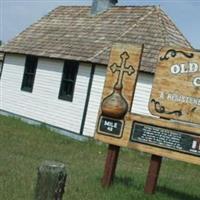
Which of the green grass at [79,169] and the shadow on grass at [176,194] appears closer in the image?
the green grass at [79,169]

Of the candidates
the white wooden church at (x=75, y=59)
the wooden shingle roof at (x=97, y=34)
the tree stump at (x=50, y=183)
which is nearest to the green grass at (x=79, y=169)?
the white wooden church at (x=75, y=59)

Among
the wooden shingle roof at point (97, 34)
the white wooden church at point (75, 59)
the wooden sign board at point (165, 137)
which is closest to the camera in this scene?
the wooden sign board at point (165, 137)

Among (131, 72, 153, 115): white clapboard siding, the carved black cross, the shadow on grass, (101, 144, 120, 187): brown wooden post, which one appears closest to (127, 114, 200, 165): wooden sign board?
(101, 144, 120, 187): brown wooden post

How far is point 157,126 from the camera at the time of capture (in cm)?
948

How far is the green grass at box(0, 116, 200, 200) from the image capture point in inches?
364

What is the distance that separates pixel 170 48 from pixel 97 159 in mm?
5842

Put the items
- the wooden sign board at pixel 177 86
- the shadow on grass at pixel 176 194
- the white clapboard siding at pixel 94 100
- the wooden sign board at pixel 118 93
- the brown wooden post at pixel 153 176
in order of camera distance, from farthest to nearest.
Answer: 1. the white clapboard siding at pixel 94 100
2. the shadow on grass at pixel 176 194
3. the wooden sign board at pixel 118 93
4. the brown wooden post at pixel 153 176
5. the wooden sign board at pixel 177 86

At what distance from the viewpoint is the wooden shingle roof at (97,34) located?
798 inches

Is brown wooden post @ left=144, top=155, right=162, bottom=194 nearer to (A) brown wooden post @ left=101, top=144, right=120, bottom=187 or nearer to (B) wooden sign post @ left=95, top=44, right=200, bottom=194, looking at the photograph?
(B) wooden sign post @ left=95, top=44, right=200, bottom=194

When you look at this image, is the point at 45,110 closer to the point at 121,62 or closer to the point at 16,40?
the point at 16,40

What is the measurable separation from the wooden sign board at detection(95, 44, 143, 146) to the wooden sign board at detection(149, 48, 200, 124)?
0.46 metres

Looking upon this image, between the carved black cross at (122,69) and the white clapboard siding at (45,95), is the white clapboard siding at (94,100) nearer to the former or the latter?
the white clapboard siding at (45,95)

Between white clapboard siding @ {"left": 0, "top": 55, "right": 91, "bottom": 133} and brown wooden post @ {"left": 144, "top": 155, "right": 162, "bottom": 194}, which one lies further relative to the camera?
white clapboard siding @ {"left": 0, "top": 55, "right": 91, "bottom": 133}

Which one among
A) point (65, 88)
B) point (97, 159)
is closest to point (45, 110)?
point (65, 88)
